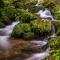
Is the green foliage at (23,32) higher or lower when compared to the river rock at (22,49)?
higher

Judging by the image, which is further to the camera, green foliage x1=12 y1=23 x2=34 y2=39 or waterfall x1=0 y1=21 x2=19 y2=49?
green foliage x1=12 y1=23 x2=34 y2=39

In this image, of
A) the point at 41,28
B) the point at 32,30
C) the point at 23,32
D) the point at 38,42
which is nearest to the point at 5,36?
the point at 23,32

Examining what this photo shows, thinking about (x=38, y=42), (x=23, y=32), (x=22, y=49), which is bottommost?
(x=22, y=49)

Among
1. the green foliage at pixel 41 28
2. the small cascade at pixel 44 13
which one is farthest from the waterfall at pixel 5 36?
the small cascade at pixel 44 13

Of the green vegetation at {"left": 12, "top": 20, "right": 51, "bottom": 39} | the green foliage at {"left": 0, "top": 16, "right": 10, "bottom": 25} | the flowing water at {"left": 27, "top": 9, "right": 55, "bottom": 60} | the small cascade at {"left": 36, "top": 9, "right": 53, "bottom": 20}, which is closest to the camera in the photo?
the flowing water at {"left": 27, "top": 9, "right": 55, "bottom": 60}

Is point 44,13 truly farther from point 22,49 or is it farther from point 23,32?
point 22,49

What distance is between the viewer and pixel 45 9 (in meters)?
19.5

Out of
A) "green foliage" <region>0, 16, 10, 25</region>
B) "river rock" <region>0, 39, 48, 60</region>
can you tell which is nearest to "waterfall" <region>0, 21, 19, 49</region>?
"river rock" <region>0, 39, 48, 60</region>

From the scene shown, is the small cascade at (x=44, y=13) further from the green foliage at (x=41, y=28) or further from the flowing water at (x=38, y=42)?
the green foliage at (x=41, y=28)

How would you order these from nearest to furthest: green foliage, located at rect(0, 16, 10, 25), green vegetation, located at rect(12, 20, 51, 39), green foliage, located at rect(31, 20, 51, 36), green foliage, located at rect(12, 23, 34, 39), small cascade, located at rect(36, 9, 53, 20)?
green foliage, located at rect(12, 23, 34, 39) → green vegetation, located at rect(12, 20, 51, 39) → green foliage, located at rect(31, 20, 51, 36) → green foliage, located at rect(0, 16, 10, 25) → small cascade, located at rect(36, 9, 53, 20)

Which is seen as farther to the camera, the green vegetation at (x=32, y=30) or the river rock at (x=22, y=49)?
the green vegetation at (x=32, y=30)

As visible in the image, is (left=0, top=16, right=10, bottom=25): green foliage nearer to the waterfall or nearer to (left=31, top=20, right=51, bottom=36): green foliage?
the waterfall

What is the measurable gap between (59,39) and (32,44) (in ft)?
5.24

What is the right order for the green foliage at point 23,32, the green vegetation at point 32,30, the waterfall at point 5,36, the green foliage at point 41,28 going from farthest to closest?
the green foliage at point 41,28 → the green vegetation at point 32,30 → the green foliage at point 23,32 → the waterfall at point 5,36
